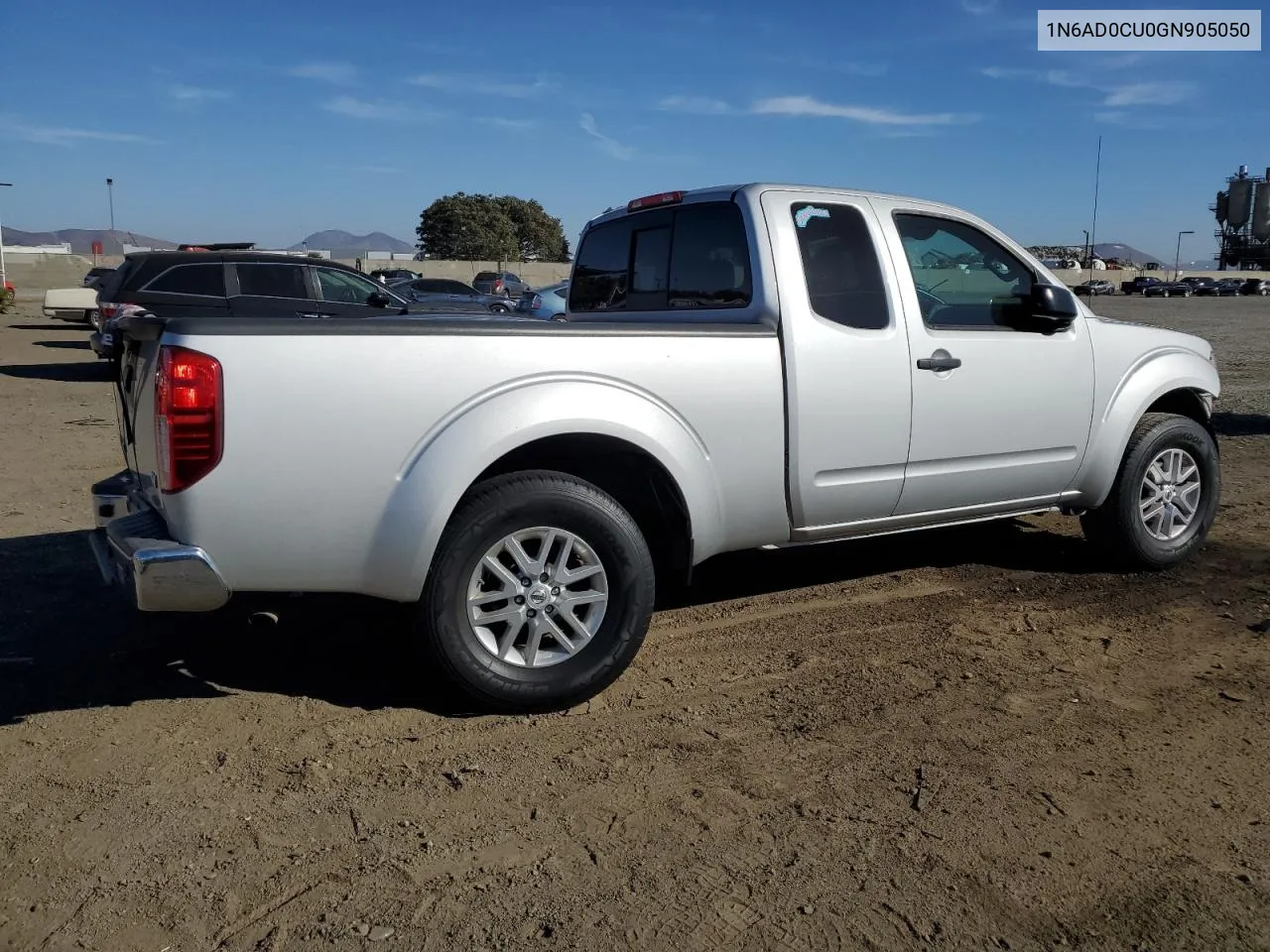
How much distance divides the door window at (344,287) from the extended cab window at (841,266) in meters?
9.54

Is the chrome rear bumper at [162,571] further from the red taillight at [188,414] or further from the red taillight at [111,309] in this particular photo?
the red taillight at [111,309]

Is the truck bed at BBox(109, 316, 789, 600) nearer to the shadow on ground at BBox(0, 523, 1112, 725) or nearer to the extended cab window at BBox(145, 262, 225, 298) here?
the shadow on ground at BBox(0, 523, 1112, 725)

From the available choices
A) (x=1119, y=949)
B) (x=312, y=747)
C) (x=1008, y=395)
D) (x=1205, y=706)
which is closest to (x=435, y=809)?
(x=312, y=747)

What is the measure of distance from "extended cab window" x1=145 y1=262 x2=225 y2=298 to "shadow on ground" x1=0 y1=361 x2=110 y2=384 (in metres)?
3.37

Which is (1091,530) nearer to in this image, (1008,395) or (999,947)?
(1008,395)

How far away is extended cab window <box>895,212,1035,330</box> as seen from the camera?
16.0 ft

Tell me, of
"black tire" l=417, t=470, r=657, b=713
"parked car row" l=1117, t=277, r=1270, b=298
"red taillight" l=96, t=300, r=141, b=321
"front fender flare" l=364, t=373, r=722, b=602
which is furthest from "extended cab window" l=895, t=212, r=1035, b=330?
"parked car row" l=1117, t=277, r=1270, b=298

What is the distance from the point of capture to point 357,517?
3535mm

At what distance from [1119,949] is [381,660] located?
9.67 feet

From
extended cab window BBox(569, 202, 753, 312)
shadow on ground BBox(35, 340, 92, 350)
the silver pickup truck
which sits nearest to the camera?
the silver pickup truck

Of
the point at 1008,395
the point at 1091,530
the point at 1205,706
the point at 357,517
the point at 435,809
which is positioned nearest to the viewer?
the point at 435,809

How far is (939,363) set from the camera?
4.70 m

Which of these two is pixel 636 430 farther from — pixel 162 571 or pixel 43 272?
pixel 43 272

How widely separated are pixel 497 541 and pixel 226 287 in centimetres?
1049
